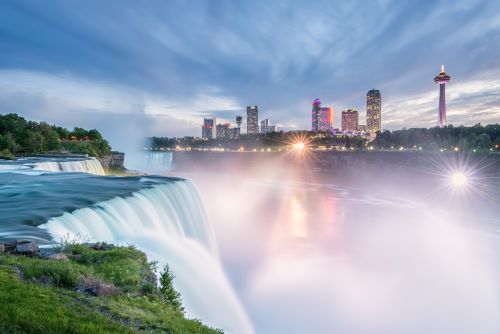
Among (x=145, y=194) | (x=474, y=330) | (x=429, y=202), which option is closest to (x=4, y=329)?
(x=145, y=194)

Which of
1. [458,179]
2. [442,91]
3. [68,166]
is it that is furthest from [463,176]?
[442,91]

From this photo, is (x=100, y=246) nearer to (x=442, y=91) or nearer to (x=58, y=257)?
(x=58, y=257)

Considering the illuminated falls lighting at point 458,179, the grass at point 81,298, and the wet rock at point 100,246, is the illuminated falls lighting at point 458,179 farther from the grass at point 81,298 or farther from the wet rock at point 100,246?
the grass at point 81,298

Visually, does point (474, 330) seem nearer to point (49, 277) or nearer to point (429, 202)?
point (49, 277)

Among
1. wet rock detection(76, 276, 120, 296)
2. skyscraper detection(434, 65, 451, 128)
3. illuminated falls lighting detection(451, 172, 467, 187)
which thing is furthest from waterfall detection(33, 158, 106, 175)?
skyscraper detection(434, 65, 451, 128)

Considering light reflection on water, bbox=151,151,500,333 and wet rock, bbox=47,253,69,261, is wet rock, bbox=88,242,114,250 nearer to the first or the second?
wet rock, bbox=47,253,69,261
